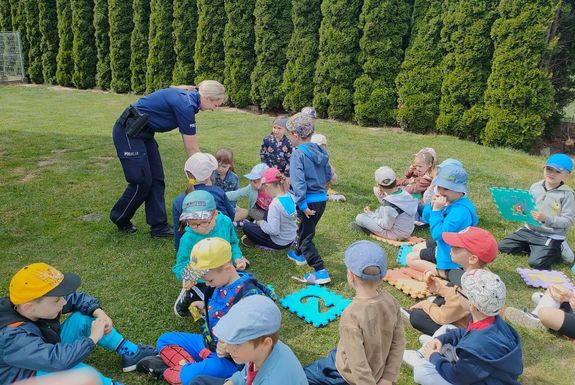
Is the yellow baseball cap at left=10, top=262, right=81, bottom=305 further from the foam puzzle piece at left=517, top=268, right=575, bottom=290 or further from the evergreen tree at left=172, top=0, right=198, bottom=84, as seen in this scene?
the evergreen tree at left=172, top=0, right=198, bottom=84

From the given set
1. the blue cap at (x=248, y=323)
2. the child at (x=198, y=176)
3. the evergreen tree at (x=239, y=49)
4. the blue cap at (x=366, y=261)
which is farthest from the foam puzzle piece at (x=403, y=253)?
the evergreen tree at (x=239, y=49)

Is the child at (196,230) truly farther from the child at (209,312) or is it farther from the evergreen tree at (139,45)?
the evergreen tree at (139,45)

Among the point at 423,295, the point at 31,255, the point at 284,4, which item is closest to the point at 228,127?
the point at 284,4

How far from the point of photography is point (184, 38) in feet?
50.9

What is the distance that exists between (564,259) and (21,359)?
5.39m

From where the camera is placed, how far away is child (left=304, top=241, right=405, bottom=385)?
8.37 feet

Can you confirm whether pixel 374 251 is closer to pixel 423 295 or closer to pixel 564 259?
pixel 423 295

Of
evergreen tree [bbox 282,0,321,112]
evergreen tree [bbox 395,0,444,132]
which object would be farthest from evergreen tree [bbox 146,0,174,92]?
evergreen tree [bbox 395,0,444,132]

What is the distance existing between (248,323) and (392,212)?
12.4ft

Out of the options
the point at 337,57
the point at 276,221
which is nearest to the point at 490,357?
the point at 276,221

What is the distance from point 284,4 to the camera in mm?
13305

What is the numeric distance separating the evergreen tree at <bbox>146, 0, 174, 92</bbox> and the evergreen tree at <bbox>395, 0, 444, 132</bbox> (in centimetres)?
873

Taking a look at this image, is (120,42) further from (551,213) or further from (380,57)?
(551,213)

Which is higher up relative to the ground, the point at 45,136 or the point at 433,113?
the point at 433,113
